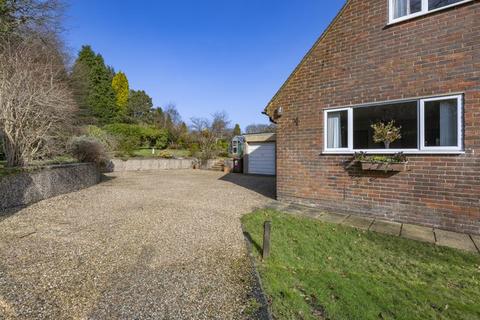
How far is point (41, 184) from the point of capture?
6.75m

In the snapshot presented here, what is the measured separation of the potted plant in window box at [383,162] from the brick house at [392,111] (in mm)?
178

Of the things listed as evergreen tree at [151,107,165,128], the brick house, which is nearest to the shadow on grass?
the brick house

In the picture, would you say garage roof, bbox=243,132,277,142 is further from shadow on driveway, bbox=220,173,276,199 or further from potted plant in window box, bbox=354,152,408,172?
potted plant in window box, bbox=354,152,408,172

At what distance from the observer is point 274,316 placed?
236 cm

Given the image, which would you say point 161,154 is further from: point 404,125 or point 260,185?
point 404,125

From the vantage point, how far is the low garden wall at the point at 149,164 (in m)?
16.5

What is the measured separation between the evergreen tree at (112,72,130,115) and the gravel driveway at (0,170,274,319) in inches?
1085

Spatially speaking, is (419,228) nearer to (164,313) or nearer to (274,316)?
(274,316)

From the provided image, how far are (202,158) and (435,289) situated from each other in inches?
709

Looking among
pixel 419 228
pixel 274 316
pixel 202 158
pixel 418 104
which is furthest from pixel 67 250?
pixel 202 158

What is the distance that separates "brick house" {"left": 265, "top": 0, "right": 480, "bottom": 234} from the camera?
472 centimetres

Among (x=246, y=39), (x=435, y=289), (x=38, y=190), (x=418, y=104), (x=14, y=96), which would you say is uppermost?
(x=246, y=39)

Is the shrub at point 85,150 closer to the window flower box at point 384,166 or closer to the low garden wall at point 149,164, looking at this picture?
the low garden wall at point 149,164

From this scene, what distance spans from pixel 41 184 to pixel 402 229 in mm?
9404
